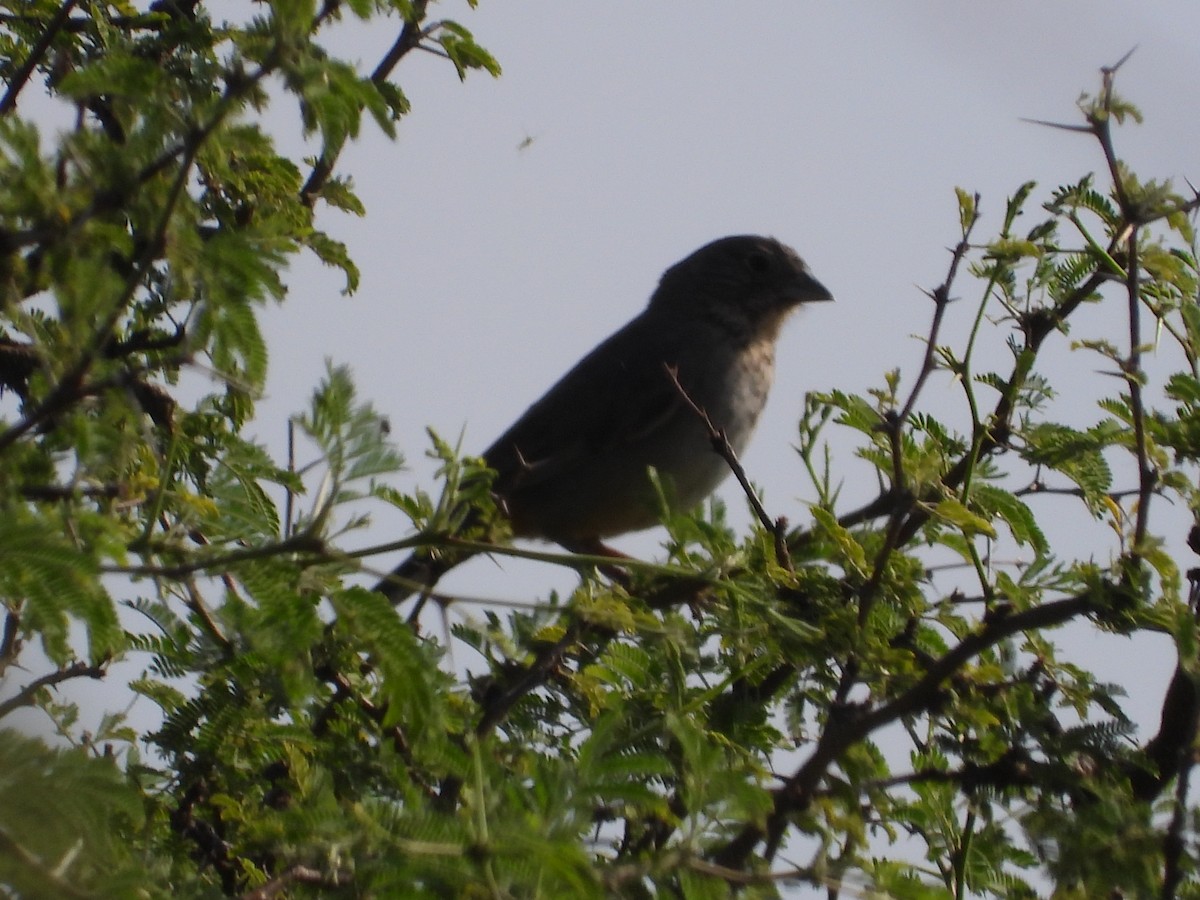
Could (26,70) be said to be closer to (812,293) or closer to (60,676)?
(60,676)

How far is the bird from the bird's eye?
1 centimetres

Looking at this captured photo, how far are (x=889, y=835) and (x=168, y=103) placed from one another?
232 cm

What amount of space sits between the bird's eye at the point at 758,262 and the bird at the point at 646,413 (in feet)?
0.04

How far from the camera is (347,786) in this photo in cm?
339

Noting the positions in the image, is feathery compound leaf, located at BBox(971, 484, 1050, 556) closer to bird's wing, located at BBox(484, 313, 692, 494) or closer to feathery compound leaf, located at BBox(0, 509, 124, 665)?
feathery compound leaf, located at BBox(0, 509, 124, 665)

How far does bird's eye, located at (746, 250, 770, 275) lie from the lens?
27.7ft

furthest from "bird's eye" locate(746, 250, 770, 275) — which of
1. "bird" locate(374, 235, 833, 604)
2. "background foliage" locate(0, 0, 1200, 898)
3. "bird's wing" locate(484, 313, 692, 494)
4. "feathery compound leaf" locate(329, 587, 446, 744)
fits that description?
"feathery compound leaf" locate(329, 587, 446, 744)

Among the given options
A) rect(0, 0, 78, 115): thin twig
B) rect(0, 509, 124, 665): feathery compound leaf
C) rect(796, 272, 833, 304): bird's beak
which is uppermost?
rect(796, 272, 833, 304): bird's beak

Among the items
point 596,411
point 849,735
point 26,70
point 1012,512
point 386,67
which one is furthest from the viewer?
point 596,411

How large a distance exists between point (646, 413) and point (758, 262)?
1512 mm

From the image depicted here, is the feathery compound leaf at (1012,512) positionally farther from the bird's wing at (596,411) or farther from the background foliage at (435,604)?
the bird's wing at (596,411)

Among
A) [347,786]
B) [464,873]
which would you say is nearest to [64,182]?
[464,873]

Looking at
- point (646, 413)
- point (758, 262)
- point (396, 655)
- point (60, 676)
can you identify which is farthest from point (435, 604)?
point (758, 262)

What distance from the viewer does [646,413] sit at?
746cm
